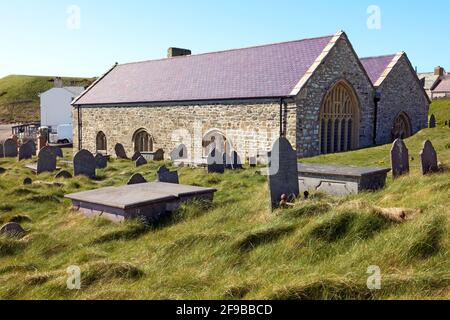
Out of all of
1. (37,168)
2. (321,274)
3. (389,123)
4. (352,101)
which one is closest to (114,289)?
(321,274)

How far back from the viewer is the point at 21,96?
272ft

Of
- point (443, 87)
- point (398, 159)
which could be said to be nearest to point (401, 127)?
point (398, 159)

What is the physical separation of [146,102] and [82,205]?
14.3 m

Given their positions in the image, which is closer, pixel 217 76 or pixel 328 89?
pixel 328 89

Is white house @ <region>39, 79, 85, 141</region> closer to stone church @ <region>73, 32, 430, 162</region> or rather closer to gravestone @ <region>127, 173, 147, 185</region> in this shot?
stone church @ <region>73, 32, 430, 162</region>

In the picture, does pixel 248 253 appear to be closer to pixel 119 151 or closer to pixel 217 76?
pixel 217 76

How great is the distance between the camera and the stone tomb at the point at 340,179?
1014 centimetres

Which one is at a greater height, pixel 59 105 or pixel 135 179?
pixel 59 105

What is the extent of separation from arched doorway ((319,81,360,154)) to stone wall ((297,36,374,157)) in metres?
0.31

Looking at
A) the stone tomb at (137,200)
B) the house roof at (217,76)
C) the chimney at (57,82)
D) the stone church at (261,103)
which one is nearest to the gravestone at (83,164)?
the stone church at (261,103)

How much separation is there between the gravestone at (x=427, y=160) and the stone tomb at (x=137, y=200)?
5.36 m

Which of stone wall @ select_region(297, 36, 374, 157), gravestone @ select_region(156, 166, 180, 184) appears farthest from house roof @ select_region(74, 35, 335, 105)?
gravestone @ select_region(156, 166, 180, 184)

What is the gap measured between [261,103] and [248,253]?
516 inches

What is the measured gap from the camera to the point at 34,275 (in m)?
5.83
